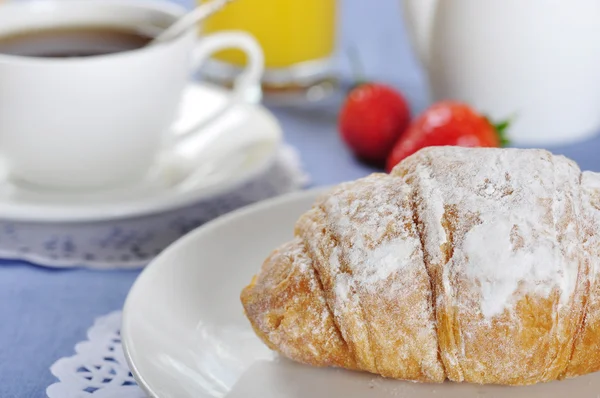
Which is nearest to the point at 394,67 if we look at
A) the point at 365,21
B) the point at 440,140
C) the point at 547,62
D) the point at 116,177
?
the point at 365,21

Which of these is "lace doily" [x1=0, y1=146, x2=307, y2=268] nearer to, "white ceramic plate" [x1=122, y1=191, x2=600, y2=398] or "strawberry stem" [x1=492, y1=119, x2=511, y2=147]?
"white ceramic plate" [x1=122, y1=191, x2=600, y2=398]

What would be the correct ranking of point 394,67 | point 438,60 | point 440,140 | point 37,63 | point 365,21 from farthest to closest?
1. point 365,21
2. point 394,67
3. point 438,60
4. point 440,140
5. point 37,63

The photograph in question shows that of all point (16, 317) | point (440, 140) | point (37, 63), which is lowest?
point (16, 317)

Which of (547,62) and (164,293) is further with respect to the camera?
(547,62)

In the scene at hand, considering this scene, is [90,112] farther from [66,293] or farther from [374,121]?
[374,121]

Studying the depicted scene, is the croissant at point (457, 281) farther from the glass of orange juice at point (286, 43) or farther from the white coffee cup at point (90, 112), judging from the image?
the glass of orange juice at point (286, 43)

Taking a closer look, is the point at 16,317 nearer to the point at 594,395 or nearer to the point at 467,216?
the point at 467,216

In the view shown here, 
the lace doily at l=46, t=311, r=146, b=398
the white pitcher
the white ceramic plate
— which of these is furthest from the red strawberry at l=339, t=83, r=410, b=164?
the lace doily at l=46, t=311, r=146, b=398
